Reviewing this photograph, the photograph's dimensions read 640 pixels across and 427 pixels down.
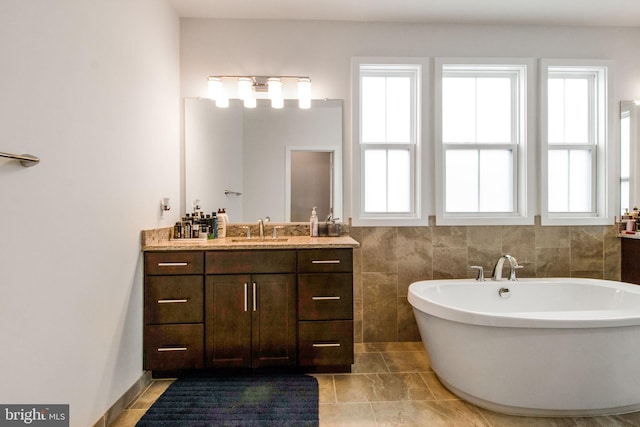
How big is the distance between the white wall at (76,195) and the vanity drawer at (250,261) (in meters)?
0.46

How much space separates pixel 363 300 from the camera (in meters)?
2.78

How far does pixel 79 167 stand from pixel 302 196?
1.56 meters

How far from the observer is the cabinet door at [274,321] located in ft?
7.19

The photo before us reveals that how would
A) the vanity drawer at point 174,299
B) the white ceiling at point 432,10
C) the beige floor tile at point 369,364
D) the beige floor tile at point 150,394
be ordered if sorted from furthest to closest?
1. the white ceiling at point 432,10
2. the beige floor tile at point 369,364
3. the vanity drawer at point 174,299
4. the beige floor tile at point 150,394

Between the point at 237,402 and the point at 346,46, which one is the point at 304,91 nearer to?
the point at 346,46

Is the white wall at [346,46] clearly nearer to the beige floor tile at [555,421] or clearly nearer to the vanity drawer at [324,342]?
the vanity drawer at [324,342]

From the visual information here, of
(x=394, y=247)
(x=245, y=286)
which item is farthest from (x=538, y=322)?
(x=245, y=286)

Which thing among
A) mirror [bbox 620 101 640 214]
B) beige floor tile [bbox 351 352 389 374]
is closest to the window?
mirror [bbox 620 101 640 214]

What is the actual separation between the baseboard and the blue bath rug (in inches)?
6.0

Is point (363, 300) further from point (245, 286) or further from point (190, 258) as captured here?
point (190, 258)

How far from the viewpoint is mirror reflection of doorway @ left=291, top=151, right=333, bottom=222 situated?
2.77 m

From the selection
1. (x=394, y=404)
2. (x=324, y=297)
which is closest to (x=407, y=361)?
(x=394, y=404)

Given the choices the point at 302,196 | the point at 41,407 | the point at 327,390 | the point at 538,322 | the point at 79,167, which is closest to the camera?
the point at 41,407

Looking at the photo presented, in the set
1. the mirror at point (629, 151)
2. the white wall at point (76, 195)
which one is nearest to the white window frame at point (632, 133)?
the mirror at point (629, 151)
